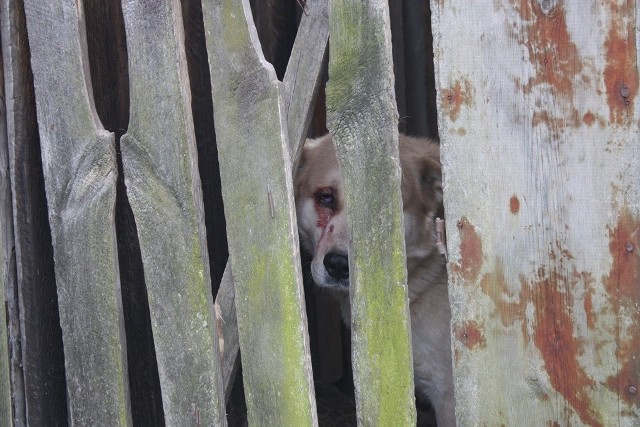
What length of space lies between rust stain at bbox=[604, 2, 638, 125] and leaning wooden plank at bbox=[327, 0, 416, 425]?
1.45 feet

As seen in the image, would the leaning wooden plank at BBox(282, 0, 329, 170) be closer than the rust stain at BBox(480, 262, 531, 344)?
No

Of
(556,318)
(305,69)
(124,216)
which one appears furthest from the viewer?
(124,216)

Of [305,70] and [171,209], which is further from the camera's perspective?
[171,209]

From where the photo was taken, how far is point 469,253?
5.76ft

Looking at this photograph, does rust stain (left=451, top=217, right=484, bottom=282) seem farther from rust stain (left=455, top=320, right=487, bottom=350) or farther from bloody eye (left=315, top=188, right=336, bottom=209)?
bloody eye (left=315, top=188, right=336, bottom=209)

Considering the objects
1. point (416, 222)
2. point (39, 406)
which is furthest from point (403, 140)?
point (39, 406)

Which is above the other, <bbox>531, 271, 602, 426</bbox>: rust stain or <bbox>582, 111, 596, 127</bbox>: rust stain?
<bbox>582, 111, 596, 127</bbox>: rust stain

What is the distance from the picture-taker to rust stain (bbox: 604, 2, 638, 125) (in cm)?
158

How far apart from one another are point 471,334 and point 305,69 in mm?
714

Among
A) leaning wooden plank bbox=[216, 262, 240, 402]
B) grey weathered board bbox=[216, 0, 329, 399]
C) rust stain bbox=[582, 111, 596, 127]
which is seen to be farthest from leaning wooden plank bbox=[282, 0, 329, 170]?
rust stain bbox=[582, 111, 596, 127]

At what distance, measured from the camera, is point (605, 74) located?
1604 mm

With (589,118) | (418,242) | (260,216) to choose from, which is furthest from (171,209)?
(418,242)

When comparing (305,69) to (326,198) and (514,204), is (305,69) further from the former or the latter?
(326,198)

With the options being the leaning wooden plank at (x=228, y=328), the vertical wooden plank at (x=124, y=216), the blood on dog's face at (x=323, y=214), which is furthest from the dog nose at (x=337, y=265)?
the leaning wooden plank at (x=228, y=328)
